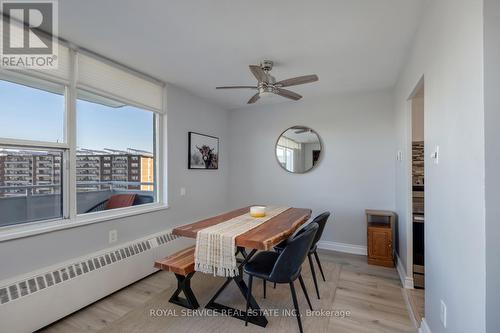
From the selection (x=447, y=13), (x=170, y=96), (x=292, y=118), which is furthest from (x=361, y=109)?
(x=170, y=96)

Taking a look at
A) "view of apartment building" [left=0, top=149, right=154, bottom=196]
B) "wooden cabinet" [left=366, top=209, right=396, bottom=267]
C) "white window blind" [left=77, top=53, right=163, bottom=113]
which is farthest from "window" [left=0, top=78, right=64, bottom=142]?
"wooden cabinet" [left=366, top=209, right=396, bottom=267]

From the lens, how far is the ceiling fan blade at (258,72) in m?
2.02

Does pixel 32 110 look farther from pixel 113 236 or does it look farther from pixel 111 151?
pixel 113 236

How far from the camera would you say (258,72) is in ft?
6.88

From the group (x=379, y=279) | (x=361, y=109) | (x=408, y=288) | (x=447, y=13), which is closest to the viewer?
(x=447, y=13)

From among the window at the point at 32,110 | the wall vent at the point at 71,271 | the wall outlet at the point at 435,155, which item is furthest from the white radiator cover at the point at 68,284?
the wall outlet at the point at 435,155

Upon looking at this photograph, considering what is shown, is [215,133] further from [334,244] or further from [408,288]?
[408,288]

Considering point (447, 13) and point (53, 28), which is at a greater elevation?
point (53, 28)

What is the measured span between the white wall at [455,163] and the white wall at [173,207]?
2804mm

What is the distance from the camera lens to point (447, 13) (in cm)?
135

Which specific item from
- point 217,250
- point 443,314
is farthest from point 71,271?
point 443,314

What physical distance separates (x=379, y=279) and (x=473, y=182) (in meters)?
2.14

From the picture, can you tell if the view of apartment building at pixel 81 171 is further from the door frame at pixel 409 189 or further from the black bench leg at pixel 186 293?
the door frame at pixel 409 189

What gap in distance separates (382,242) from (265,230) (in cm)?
198
